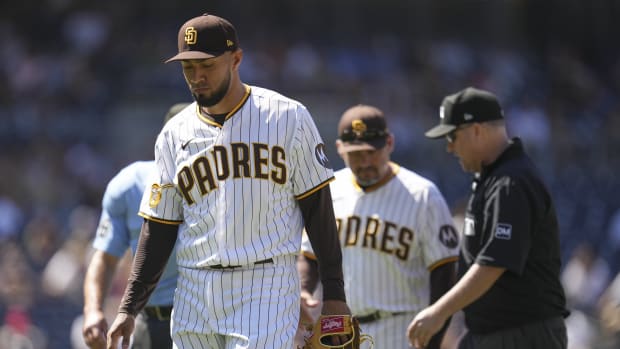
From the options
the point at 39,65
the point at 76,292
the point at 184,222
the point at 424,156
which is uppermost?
the point at 39,65

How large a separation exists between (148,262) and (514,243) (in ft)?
5.37

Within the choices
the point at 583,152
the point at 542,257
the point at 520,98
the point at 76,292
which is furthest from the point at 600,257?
the point at 542,257

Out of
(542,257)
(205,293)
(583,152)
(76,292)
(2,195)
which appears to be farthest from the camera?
(583,152)

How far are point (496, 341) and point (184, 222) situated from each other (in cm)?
164

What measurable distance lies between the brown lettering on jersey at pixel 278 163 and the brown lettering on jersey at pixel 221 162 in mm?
186

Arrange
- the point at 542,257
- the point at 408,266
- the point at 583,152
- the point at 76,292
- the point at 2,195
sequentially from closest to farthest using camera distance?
the point at 542,257, the point at 408,266, the point at 76,292, the point at 2,195, the point at 583,152

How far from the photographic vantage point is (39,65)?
1744cm

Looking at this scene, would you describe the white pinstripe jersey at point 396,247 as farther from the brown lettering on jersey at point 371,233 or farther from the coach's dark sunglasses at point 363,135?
the coach's dark sunglasses at point 363,135

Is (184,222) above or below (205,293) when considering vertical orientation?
above

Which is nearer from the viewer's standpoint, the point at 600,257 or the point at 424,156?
the point at 600,257

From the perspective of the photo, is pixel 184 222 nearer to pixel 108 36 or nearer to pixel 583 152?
pixel 583 152

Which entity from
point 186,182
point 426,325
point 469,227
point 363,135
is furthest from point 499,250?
point 186,182

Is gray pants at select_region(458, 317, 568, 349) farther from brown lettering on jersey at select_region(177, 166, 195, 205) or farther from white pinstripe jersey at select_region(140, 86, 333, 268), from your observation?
brown lettering on jersey at select_region(177, 166, 195, 205)

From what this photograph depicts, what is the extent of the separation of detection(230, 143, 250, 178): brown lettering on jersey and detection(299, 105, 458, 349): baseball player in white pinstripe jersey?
1517 millimetres
